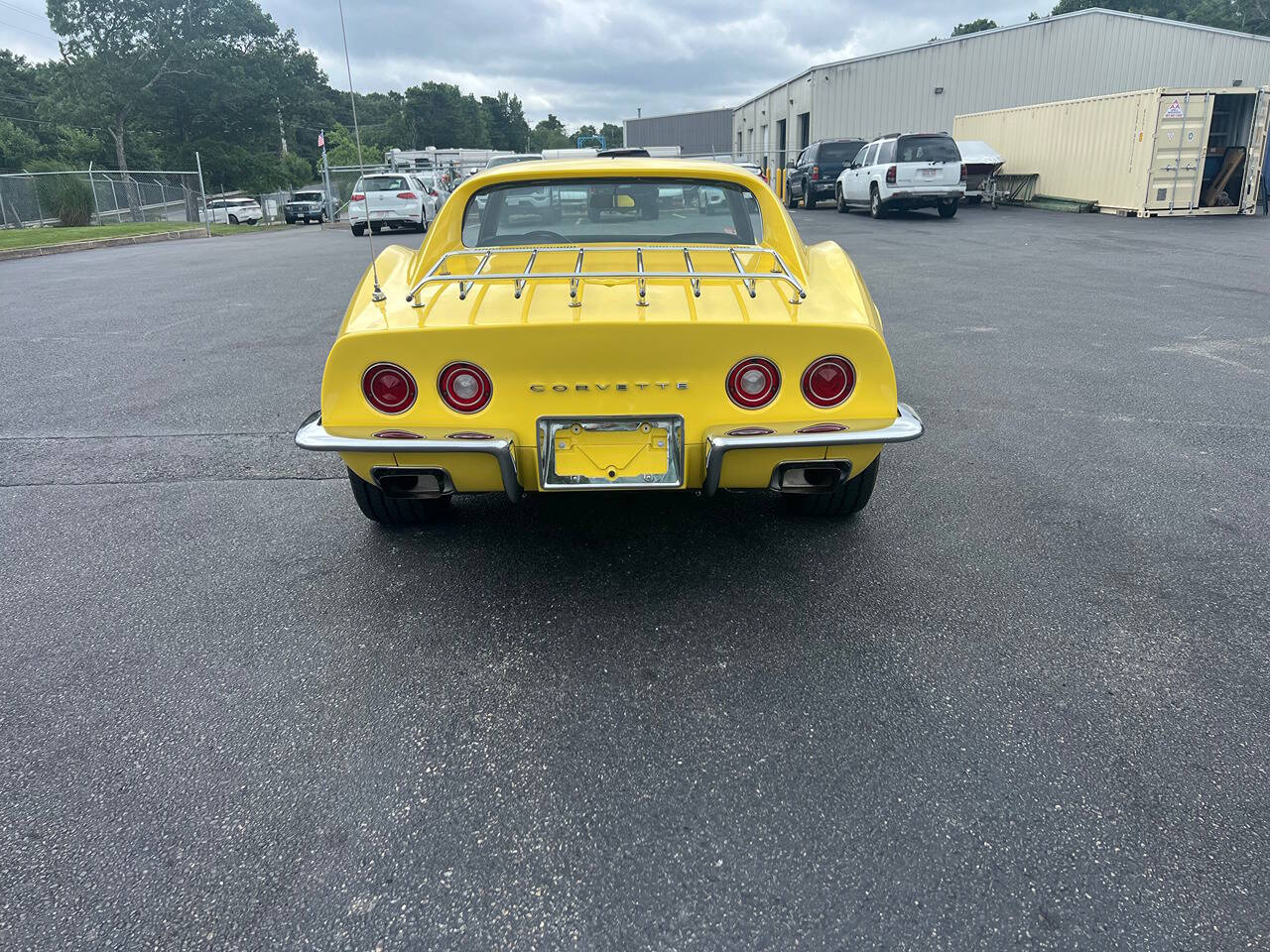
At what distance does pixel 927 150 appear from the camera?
60.4ft

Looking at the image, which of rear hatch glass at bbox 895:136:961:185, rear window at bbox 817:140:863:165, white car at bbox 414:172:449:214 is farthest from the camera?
rear window at bbox 817:140:863:165

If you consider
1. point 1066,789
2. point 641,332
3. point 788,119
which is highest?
point 788,119

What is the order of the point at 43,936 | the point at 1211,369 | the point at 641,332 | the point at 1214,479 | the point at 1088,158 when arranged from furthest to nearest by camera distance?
the point at 1088,158, the point at 1211,369, the point at 1214,479, the point at 641,332, the point at 43,936

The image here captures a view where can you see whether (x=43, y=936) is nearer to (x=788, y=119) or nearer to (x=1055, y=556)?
(x=1055, y=556)

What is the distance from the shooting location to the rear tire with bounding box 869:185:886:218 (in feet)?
62.7

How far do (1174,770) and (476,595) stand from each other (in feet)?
7.09

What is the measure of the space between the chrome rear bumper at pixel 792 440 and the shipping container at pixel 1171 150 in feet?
59.2

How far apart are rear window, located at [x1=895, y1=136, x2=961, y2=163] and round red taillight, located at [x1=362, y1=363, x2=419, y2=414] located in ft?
59.0

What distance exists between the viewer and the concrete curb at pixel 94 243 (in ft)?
57.3

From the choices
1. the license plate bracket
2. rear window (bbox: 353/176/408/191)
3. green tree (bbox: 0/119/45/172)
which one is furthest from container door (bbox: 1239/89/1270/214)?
green tree (bbox: 0/119/45/172)

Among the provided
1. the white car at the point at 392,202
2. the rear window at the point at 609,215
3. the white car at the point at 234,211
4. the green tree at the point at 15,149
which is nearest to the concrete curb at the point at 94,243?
the white car at the point at 392,202

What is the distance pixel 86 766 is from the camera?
225cm

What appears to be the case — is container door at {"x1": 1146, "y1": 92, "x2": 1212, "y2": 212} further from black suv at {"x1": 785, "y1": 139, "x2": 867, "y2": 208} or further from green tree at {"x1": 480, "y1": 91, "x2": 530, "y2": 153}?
green tree at {"x1": 480, "y1": 91, "x2": 530, "y2": 153}

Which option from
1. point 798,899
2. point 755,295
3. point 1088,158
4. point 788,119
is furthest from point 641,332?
point 788,119
